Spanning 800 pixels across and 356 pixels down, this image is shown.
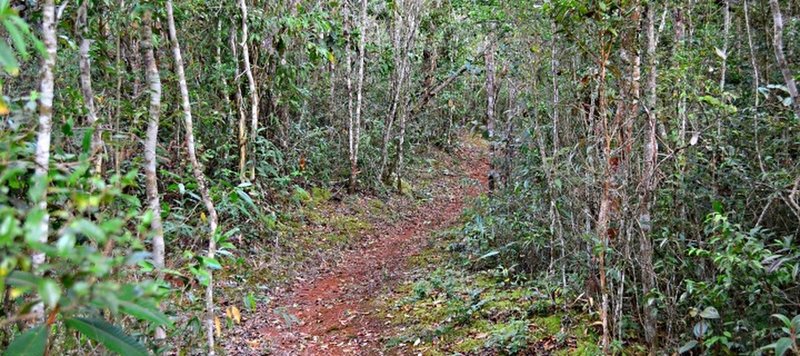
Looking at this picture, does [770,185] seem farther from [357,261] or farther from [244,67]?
[244,67]

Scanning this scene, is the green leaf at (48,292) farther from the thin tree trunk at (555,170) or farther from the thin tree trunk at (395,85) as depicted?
the thin tree trunk at (395,85)

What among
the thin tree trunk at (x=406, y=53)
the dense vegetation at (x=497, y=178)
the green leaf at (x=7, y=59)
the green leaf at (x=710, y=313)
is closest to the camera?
the green leaf at (x=7, y=59)

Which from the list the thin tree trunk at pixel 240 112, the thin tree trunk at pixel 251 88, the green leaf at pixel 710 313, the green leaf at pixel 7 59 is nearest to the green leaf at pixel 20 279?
the green leaf at pixel 7 59

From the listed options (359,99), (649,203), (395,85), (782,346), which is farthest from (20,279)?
(395,85)

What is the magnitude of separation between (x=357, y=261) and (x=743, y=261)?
6908 millimetres

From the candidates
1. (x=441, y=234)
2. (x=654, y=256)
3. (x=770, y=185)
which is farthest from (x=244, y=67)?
(x=770, y=185)

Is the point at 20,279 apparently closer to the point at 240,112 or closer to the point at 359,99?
the point at 240,112

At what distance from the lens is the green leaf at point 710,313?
3737 millimetres

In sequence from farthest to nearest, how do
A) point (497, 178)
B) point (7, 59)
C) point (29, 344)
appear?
point (497, 178) < point (29, 344) < point (7, 59)

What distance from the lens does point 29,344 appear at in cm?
208

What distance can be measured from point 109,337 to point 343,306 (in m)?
5.44

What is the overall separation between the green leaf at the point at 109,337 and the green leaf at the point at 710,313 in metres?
3.44

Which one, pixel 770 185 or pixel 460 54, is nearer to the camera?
pixel 770 185

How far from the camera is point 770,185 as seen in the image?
3895 mm
